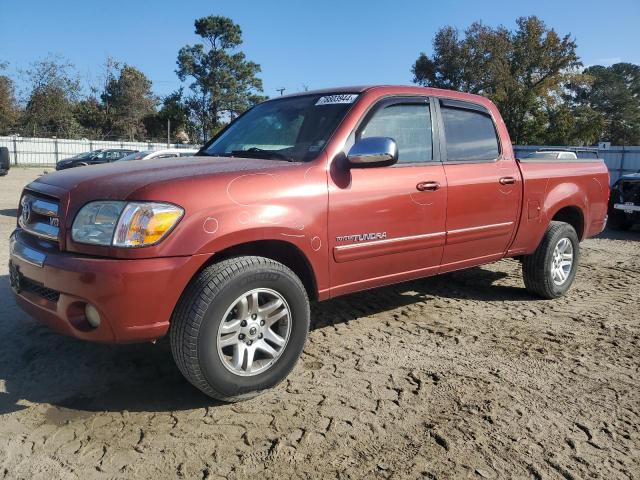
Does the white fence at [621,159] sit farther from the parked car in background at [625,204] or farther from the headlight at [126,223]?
the headlight at [126,223]

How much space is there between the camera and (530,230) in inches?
191

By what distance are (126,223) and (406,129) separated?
2.22 meters

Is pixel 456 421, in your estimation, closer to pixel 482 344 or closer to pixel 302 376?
pixel 302 376

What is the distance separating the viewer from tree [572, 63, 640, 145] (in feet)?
173

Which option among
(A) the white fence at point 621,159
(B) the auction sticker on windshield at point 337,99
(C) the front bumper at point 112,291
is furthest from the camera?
(A) the white fence at point 621,159

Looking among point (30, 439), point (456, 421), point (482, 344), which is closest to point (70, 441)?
point (30, 439)

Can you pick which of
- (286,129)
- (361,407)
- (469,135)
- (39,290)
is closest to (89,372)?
(39,290)

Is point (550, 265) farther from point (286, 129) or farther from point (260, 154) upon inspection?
point (260, 154)

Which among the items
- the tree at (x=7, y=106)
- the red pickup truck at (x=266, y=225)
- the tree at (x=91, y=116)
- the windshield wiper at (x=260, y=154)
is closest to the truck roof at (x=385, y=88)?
the red pickup truck at (x=266, y=225)

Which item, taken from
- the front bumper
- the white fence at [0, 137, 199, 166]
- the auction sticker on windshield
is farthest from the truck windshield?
the white fence at [0, 137, 199, 166]

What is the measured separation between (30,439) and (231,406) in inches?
39.5

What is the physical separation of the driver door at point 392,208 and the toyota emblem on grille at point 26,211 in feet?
6.05

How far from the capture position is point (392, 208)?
3621 mm

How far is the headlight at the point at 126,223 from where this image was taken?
2650 mm
